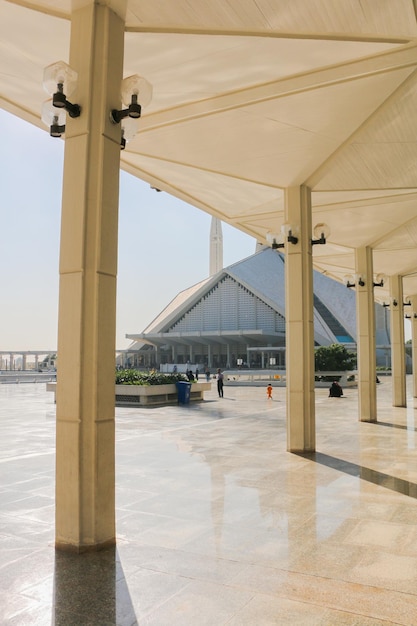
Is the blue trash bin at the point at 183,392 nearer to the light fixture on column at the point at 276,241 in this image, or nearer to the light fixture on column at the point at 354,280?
the light fixture on column at the point at 354,280

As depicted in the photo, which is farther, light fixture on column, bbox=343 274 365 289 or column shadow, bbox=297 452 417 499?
light fixture on column, bbox=343 274 365 289

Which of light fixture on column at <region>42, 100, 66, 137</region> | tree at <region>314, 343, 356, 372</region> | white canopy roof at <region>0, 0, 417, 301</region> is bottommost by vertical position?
tree at <region>314, 343, 356, 372</region>

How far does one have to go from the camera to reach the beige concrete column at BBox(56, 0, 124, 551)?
460 cm

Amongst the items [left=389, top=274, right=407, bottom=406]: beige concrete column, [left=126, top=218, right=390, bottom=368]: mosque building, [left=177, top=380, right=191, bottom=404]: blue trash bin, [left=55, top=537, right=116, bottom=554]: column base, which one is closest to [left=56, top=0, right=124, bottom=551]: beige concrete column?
[left=55, top=537, right=116, bottom=554]: column base

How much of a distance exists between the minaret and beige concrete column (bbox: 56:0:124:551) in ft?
387

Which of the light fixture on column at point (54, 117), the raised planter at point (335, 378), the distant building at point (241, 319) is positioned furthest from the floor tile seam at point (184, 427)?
the distant building at point (241, 319)

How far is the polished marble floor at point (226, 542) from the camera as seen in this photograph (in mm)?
3387

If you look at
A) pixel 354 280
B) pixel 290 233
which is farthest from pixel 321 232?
pixel 354 280

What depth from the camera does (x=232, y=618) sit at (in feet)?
10.6

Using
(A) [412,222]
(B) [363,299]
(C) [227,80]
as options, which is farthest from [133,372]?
(C) [227,80]

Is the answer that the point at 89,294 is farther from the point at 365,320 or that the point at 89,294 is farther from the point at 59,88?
the point at 365,320

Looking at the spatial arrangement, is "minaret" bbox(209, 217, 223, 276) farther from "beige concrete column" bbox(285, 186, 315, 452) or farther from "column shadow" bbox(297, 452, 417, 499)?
"column shadow" bbox(297, 452, 417, 499)

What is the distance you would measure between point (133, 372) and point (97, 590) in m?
17.3

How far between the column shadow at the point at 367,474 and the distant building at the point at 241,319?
53.4m
